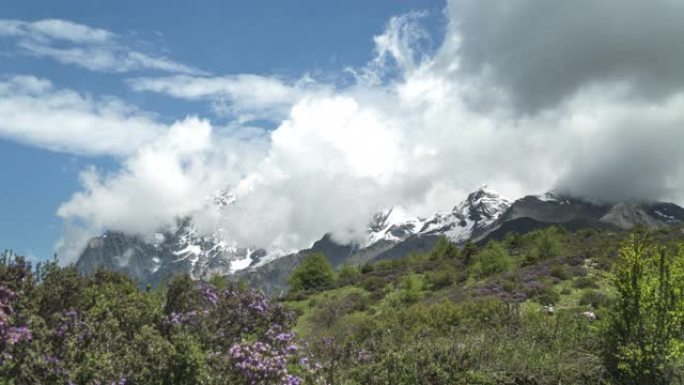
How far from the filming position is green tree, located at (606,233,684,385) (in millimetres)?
13758

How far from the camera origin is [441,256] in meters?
71.2

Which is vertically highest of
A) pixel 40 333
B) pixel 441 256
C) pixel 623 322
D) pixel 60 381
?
pixel 441 256

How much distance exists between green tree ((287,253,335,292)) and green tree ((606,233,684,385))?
2026 inches

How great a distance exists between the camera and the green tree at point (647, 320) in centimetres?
1376

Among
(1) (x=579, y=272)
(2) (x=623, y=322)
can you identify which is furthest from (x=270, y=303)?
(1) (x=579, y=272)

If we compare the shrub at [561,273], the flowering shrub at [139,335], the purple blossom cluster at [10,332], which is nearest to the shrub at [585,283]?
the shrub at [561,273]

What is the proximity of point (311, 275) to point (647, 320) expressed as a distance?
178 ft

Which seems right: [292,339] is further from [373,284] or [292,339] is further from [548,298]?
[373,284]

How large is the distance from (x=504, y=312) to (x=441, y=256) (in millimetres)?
50810

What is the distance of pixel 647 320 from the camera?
1449 centimetres

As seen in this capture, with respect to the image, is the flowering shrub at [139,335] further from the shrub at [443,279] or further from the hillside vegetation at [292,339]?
the shrub at [443,279]

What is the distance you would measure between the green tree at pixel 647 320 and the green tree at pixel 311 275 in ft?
169

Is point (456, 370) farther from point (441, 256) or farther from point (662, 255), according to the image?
point (441, 256)

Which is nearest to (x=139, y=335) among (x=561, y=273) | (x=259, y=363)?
(x=259, y=363)
